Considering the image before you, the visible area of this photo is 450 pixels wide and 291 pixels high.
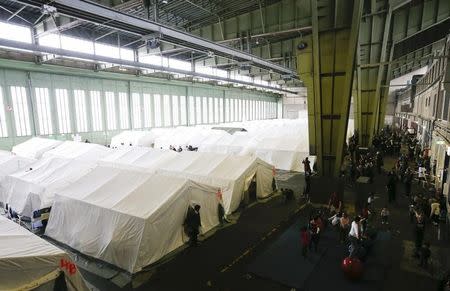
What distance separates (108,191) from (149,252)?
9.69ft

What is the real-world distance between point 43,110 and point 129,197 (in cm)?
1846

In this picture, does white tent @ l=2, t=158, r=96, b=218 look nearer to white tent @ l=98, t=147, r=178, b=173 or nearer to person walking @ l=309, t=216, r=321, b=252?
white tent @ l=98, t=147, r=178, b=173

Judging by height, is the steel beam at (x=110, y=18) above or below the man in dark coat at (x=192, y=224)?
above

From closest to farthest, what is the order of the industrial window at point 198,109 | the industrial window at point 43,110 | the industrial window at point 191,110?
the industrial window at point 43,110
the industrial window at point 191,110
the industrial window at point 198,109

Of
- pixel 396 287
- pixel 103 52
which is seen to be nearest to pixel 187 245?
pixel 396 287

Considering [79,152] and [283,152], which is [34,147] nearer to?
[79,152]

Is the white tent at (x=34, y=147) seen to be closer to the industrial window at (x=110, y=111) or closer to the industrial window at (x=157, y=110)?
the industrial window at (x=110, y=111)

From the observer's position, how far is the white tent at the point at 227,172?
12.6 meters

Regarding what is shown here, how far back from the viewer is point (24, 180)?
1243 cm

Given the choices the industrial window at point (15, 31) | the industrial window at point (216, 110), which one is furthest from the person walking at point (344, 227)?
the industrial window at point (216, 110)

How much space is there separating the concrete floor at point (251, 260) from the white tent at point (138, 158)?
18.5 ft

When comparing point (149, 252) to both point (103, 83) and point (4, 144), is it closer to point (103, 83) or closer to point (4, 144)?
point (4, 144)

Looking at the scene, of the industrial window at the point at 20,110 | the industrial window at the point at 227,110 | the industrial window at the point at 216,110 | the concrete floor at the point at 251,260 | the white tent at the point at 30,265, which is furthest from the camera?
the industrial window at the point at 227,110

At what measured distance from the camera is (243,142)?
23438mm
